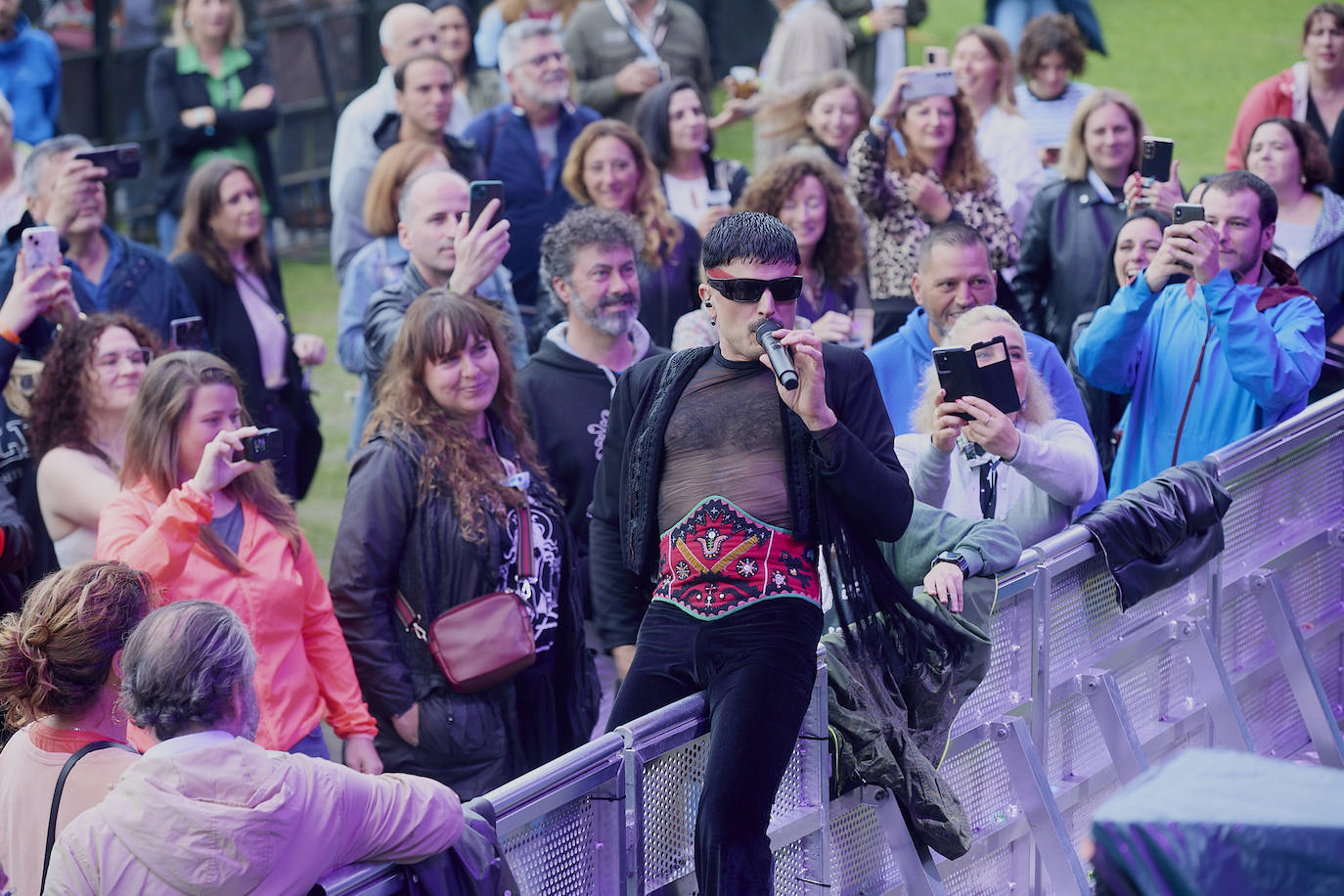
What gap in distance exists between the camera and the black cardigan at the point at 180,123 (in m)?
8.68

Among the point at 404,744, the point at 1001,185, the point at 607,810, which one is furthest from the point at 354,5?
the point at 607,810

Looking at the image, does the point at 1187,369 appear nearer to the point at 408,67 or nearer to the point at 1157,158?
the point at 1157,158

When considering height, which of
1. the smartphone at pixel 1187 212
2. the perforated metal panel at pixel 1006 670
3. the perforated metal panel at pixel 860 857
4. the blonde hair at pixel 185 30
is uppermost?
the blonde hair at pixel 185 30

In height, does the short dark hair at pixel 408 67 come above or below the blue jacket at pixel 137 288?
above

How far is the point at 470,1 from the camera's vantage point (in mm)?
14375

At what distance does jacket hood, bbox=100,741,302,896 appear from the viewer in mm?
2730

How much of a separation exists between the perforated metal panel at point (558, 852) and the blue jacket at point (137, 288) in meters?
3.36

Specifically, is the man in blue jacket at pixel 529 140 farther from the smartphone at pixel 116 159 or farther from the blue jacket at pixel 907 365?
the blue jacket at pixel 907 365

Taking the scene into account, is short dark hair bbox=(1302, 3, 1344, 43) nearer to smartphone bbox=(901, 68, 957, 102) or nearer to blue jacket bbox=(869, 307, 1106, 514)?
smartphone bbox=(901, 68, 957, 102)

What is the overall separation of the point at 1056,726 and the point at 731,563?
1506 mm

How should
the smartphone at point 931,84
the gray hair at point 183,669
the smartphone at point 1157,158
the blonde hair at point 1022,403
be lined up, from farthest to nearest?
the smartphone at point 931,84
the smartphone at point 1157,158
the blonde hair at point 1022,403
the gray hair at point 183,669

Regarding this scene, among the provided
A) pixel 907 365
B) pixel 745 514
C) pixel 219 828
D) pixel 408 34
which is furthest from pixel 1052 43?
pixel 219 828

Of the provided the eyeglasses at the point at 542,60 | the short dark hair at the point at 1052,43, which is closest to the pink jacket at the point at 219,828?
the eyeglasses at the point at 542,60

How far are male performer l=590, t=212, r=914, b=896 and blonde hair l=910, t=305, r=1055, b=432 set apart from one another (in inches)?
42.6
